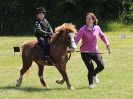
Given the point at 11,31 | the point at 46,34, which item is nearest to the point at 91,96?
the point at 46,34

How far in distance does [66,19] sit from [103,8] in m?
4.17

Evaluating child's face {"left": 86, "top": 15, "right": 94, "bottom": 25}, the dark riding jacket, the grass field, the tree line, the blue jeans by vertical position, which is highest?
child's face {"left": 86, "top": 15, "right": 94, "bottom": 25}

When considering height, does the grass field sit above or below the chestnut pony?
below

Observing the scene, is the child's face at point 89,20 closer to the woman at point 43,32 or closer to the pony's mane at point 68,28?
the pony's mane at point 68,28

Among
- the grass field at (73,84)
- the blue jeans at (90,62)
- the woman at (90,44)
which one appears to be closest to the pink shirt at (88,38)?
the woman at (90,44)

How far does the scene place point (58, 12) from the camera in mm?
50281

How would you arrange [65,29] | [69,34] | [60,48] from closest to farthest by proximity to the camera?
[69,34] < [65,29] < [60,48]

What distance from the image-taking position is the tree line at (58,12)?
49781 millimetres

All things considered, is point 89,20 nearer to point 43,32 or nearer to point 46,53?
point 43,32

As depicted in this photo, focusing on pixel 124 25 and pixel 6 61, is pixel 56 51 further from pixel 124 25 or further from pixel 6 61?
pixel 124 25

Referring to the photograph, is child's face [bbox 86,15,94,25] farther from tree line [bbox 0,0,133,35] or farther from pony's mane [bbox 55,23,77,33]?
tree line [bbox 0,0,133,35]

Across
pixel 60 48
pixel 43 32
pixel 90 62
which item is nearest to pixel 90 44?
pixel 90 62

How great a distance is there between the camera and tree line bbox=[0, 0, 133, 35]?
49.8m

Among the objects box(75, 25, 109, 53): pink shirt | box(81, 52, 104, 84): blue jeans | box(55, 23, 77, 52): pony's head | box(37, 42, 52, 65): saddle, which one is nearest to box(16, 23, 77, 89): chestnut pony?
box(55, 23, 77, 52): pony's head
